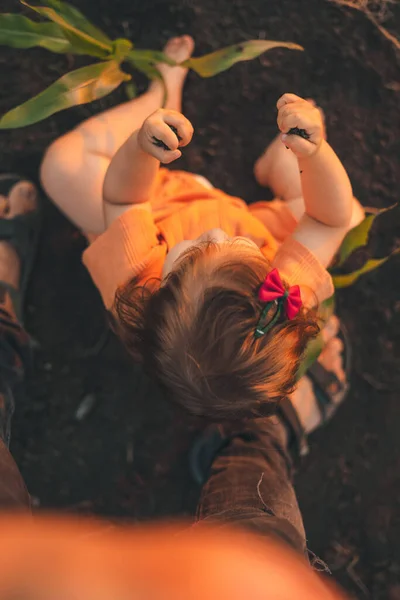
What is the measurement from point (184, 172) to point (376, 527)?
68 centimetres

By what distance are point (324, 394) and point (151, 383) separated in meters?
0.29

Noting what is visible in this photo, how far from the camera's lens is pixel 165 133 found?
599 millimetres

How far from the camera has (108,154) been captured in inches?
32.9

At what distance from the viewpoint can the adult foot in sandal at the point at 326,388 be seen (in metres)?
0.87

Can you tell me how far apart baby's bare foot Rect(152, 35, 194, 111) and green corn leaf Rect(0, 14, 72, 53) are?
188 millimetres

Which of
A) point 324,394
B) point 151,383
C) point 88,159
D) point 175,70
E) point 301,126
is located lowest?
point 151,383

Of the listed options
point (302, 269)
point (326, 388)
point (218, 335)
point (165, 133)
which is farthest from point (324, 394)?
point (165, 133)

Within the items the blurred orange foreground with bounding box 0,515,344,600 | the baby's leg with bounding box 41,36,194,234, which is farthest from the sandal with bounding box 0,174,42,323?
the blurred orange foreground with bounding box 0,515,344,600

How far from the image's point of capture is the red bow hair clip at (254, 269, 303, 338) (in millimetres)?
545

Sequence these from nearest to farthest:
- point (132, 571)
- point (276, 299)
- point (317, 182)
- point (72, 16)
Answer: point (132, 571), point (276, 299), point (317, 182), point (72, 16)

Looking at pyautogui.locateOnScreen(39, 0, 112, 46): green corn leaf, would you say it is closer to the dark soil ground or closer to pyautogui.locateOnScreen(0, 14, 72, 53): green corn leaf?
pyautogui.locateOnScreen(0, 14, 72, 53): green corn leaf

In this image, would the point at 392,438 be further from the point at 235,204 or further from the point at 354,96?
the point at 354,96

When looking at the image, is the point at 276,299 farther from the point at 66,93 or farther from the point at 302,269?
the point at 66,93

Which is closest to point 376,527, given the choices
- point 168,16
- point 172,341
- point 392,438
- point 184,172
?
point 392,438
